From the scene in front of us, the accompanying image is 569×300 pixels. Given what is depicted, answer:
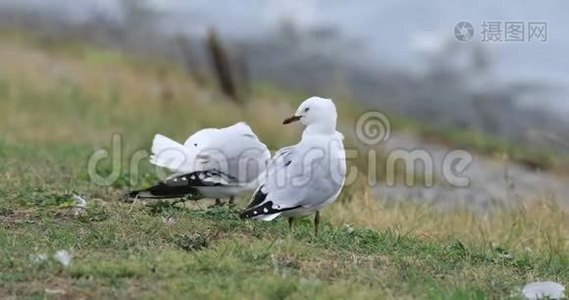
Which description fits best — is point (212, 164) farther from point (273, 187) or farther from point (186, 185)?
point (273, 187)

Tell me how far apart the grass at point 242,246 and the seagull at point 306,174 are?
0.55 ft

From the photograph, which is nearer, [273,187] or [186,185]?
[273,187]

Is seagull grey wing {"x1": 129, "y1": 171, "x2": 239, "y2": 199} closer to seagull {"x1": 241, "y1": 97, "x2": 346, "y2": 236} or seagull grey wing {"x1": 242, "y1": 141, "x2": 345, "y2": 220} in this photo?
seagull {"x1": 241, "y1": 97, "x2": 346, "y2": 236}

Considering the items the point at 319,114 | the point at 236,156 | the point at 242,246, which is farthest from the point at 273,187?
the point at 236,156

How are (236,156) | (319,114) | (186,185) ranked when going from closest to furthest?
(319,114)
(186,185)
(236,156)

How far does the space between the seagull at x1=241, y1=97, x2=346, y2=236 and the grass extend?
167 mm

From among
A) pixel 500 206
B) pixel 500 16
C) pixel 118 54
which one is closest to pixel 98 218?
pixel 500 206

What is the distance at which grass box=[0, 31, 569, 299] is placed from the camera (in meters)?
5.80

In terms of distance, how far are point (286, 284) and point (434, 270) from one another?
3.92 feet

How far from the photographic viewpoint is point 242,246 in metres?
6.47

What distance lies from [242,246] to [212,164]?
4.63 ft

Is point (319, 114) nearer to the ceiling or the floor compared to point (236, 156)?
nearer to the ceiling

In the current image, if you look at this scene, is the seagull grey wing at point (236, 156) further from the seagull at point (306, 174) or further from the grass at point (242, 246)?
the seagull at point (306, 174)

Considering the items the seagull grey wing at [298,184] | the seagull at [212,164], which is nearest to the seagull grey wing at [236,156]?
the seagull at [212,164]
